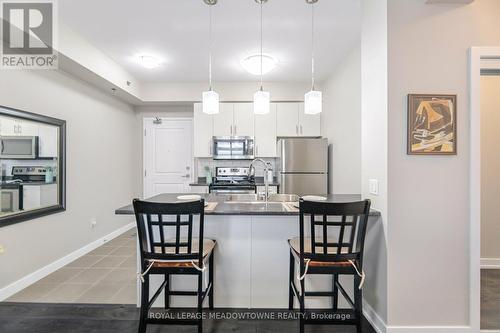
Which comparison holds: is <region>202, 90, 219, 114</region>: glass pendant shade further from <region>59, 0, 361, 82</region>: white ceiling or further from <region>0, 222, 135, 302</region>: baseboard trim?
<region>0, 222, 135, 302</region>: baseboard trim

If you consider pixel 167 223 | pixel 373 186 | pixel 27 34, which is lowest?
pixel 167 223

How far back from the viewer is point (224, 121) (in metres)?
4.50

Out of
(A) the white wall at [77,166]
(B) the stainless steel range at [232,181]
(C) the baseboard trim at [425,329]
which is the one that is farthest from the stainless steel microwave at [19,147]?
(C) the baseboard trim at [425,329]

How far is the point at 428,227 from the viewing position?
1829mm

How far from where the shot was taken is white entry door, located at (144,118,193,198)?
16.5ft

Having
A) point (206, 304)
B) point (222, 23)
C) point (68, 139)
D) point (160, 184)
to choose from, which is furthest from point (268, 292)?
point (160, 184)

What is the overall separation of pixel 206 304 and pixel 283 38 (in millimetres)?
2856

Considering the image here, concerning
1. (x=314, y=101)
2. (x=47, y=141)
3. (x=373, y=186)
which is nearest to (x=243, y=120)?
(x=314, y=101)

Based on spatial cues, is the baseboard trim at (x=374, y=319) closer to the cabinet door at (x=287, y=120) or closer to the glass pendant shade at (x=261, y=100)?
the glass pendant shade at (x=261, y=100)

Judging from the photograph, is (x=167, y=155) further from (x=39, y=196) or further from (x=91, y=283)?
(x=91, y=283)

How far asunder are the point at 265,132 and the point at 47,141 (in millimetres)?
3043

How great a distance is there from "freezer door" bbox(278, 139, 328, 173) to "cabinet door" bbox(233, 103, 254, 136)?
0.84 meters

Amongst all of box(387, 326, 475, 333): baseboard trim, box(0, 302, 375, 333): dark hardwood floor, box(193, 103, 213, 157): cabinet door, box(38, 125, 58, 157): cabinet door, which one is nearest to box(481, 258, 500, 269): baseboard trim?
box(387, 326, 475, 333): baseboard trim

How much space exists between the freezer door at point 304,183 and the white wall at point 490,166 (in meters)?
1.91
